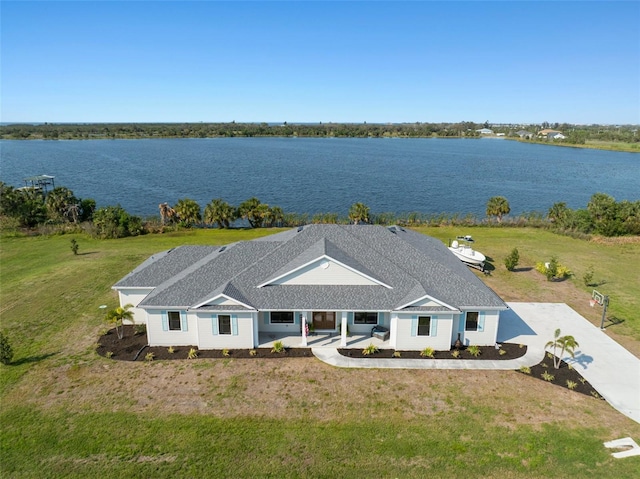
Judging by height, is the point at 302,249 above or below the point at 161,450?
above

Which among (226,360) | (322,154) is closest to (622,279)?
(226,360)

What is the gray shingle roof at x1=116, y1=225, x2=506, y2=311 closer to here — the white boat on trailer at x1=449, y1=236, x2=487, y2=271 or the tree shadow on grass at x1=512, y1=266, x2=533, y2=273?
the white boat on trailer at x1=449, y1=236, x2=487, y2=271

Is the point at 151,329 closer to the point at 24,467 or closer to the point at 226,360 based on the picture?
the point at 226,360

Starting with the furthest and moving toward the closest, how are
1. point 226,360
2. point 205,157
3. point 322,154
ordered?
point 322,154, point 205,157, point 226,360

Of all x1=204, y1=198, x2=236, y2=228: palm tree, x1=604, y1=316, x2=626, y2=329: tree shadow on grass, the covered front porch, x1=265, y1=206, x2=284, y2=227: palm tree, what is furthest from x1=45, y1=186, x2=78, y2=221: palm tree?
x1=604, y1=316, x2=626, y2=329: tree shadow on grass

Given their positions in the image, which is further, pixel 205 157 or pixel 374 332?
pixel 205 157

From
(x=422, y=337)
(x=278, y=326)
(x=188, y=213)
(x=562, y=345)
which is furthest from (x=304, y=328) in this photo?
(x=188, y=213)

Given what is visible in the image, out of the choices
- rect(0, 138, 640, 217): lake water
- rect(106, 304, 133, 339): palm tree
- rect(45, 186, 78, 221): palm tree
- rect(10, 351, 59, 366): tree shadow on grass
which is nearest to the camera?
rect(10, 351, 59, 366): tree shadow on grass
